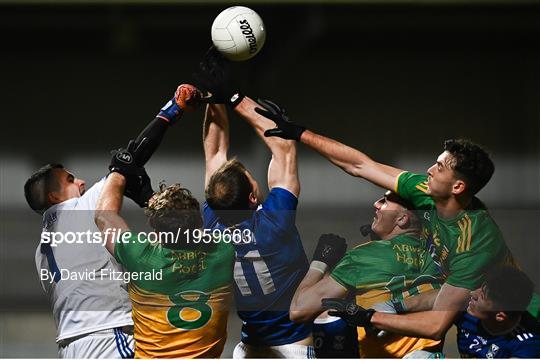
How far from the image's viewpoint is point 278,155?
3.62m

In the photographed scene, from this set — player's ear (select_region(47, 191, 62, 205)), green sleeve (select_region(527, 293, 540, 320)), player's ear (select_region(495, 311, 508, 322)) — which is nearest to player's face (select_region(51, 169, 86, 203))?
player's ear (select_region(47, 191, 62, 205))

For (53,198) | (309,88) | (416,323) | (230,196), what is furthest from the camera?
(309,88)

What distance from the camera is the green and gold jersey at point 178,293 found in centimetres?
354

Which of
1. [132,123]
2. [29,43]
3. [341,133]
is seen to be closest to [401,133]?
[341,133]

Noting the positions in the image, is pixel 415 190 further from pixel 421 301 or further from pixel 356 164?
pixel 421 301

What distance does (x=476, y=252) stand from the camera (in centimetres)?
350

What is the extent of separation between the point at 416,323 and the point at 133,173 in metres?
1.18

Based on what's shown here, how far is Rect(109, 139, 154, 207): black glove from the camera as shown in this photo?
361cm

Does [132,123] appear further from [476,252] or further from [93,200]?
[476,252]

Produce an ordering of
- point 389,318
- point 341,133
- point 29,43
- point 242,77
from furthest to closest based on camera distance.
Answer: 1. point 341,133
2. point 29,43
3. point 242,77
4. point 389,318

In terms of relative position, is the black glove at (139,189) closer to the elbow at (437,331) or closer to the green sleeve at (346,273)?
the green sleeve at (346,273)

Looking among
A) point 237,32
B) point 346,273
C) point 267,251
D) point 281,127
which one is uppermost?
point 237,32

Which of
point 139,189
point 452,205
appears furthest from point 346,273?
point 139,189

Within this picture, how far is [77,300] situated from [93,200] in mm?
380
